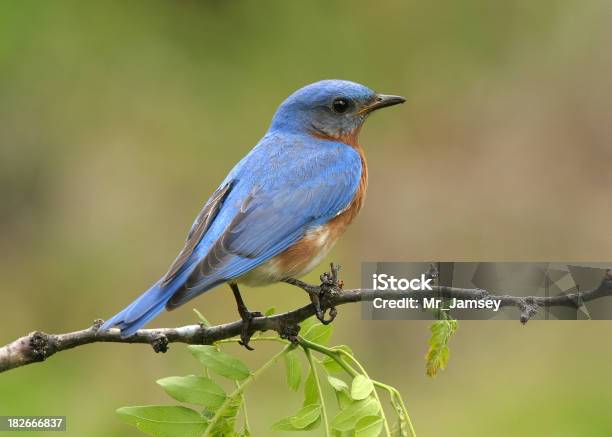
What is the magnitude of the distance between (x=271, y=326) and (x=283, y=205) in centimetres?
100

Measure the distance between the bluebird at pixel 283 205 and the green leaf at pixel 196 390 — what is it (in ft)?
1.10

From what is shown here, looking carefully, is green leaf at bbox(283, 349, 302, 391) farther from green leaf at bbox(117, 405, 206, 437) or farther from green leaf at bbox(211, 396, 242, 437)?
green leaf at bbox(117, 405, 206, 437)

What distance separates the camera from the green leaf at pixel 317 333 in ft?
12.3

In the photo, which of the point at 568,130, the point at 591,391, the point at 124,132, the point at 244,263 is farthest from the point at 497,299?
the point at 568,130

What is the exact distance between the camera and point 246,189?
15.6 ft

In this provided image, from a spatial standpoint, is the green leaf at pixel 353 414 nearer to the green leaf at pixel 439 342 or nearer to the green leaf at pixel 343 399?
the green leaf at pixel 343 399

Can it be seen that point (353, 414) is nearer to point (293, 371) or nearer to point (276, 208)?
point (293, 371)

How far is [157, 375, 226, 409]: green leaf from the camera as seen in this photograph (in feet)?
11.4

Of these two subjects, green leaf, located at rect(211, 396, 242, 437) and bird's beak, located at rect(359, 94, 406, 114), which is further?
bird's beak, located at rect(359, 94, 406, 114)

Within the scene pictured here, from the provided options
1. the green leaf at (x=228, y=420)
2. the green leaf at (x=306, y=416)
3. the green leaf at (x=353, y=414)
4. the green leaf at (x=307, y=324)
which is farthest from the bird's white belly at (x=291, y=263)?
the green leaf at (x=353, y=414)

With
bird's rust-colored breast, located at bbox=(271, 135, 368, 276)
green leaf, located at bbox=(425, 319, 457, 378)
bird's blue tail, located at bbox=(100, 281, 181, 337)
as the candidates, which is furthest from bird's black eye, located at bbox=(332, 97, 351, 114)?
green leaf, located at bbox=(425, 319, 457, 378)

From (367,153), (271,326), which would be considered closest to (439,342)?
(271,326)

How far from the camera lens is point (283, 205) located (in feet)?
15.6

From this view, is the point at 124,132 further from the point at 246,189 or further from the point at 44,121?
the point at 246,189
